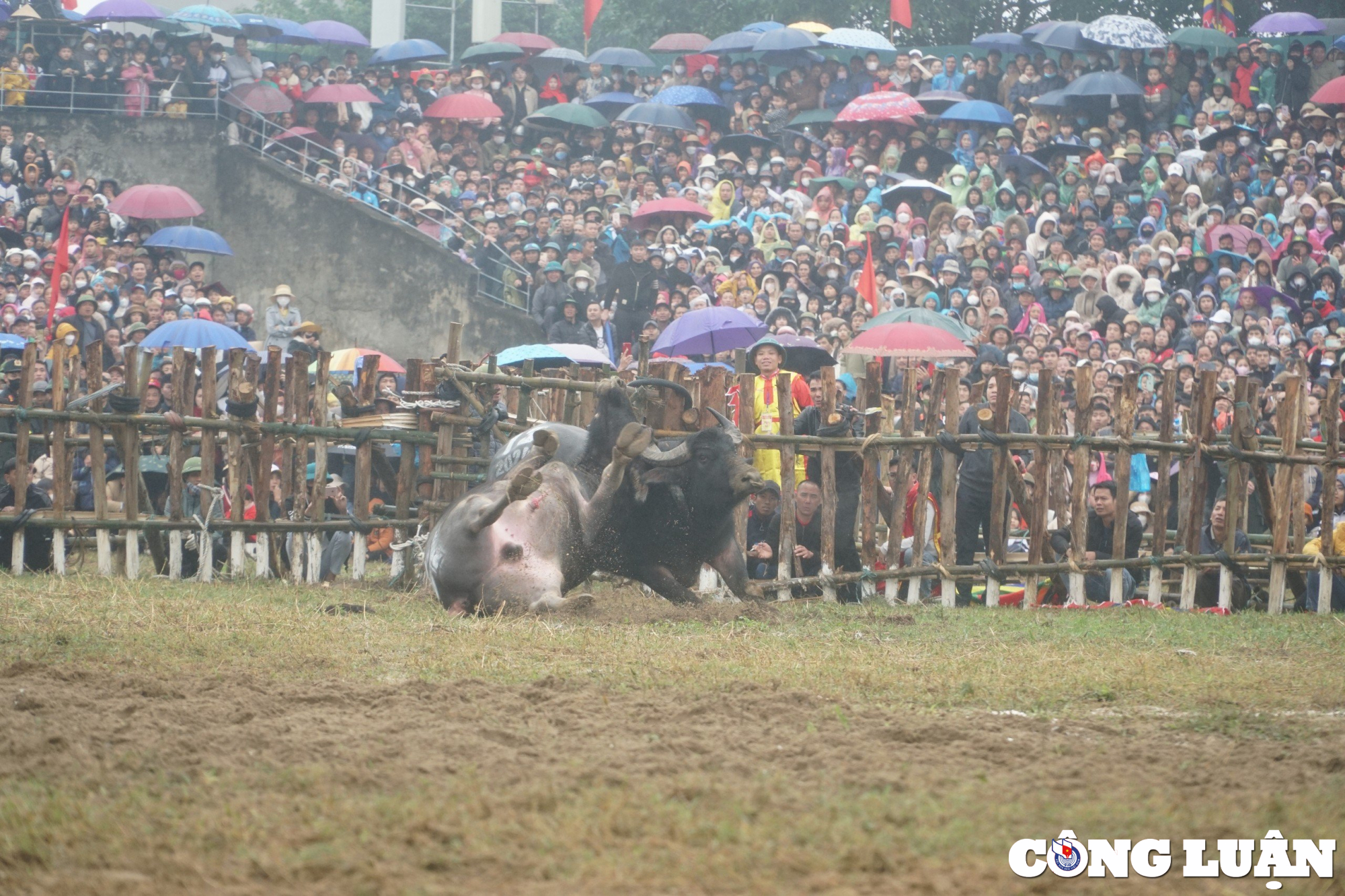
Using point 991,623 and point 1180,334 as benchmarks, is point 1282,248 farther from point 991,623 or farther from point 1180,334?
point 991,623

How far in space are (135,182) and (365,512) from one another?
14.5m

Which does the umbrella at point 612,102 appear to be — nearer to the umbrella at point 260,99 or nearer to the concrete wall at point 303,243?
the concrete wall at point 303,243

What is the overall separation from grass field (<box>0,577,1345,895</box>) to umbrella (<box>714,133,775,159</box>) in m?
15.4

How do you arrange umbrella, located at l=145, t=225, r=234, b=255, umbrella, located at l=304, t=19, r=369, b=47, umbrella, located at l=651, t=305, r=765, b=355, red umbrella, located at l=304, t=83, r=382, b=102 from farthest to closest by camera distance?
umbrella, located at l=304, t=19, r=369, b=47 < red umbrella, located at l=304, t=83, r=382, b=102 < umbrella, located at l=145, t=225, r=234, b=255 < umbrella, located at l=651, t=305, r=765, b=355

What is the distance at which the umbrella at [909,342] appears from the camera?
14594mm

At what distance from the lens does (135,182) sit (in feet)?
77.7

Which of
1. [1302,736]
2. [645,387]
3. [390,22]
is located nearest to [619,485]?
[645,387]

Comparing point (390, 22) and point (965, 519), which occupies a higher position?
point (390, 22)

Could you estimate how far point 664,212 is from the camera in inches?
806

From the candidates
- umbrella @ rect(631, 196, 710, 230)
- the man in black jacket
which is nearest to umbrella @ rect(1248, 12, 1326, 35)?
umbrella @ rect(631, 196, 710, 230)

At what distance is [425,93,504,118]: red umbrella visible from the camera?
23.4 metres

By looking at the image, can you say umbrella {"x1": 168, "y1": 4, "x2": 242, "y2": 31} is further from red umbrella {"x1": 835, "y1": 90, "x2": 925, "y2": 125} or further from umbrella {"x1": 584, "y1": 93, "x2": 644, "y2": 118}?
red umbrella {"x1": 835, "y1": 90, "x2": 925, "y2": 125}

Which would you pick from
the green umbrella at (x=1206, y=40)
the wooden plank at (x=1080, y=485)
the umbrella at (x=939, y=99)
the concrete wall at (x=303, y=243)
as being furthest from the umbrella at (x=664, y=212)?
the wooden plank at (x=1080, y=485)

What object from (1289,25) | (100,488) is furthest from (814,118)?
(100,488)
